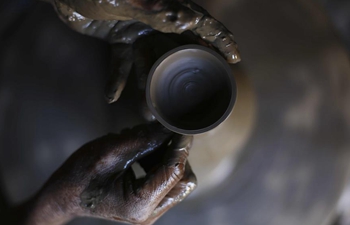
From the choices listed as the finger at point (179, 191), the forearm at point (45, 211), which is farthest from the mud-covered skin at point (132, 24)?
the forearm at point (45, 211)

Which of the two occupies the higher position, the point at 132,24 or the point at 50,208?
the point at 132,24

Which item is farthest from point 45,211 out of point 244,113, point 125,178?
point 244,113

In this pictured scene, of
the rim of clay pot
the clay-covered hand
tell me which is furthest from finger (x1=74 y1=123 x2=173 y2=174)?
the rim of clay pot

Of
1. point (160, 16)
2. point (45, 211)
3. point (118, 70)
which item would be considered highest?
point (160, 16)

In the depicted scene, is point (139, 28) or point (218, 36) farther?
point (139, 28)

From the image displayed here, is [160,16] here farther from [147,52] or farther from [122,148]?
[122,148]

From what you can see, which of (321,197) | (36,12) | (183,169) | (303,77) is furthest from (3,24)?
(321,197)

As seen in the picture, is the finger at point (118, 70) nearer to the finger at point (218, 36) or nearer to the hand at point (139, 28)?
the hand at point (139, 28)
